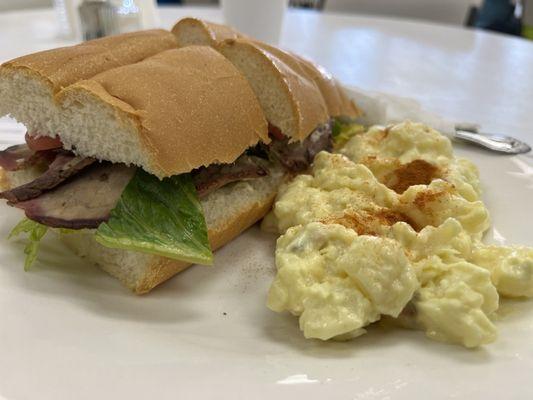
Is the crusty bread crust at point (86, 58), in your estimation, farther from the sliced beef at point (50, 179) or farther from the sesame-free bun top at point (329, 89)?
the sesame-free bun top at point (329, 89)

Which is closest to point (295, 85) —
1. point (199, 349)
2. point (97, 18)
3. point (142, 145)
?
point (142, 145)

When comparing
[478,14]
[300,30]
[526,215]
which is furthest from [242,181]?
[478,14]

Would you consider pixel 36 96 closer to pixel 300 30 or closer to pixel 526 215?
pixel 526 215

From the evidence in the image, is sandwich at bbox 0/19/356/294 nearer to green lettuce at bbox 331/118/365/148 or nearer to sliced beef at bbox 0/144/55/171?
sliced beef at bbox 0/144/55/171

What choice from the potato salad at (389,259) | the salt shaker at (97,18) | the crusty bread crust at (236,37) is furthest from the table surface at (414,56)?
the potato salad at (389,259)

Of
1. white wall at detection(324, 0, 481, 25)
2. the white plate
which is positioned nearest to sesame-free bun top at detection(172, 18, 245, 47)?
the white plate

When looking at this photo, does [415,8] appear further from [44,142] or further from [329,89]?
[44,142]

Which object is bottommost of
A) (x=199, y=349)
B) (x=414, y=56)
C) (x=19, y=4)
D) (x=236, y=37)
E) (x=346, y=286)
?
(x=19, y=4)
